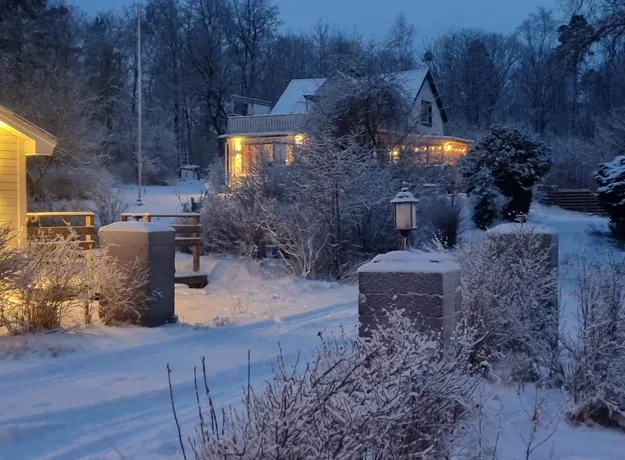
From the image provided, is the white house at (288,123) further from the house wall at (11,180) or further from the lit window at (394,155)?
the house wall at (11,180)

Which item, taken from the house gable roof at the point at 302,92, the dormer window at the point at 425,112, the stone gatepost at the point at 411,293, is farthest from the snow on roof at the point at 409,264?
the house gable roof at the point at 302,92

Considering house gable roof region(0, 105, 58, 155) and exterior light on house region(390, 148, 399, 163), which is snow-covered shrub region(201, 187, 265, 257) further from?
house gable roof region(0, 105, 58, 155)

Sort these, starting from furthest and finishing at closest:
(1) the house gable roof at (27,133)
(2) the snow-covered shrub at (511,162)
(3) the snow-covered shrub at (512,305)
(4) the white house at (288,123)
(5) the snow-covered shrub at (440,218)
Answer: (4) the white house at (288,123)
(2) the snow-covered shrub at (511,162)
(5) the snow-covered shrub at (440,218)
(1) the house gable roof at (27,133)
(3) the snow-covered shrub at (512,305)

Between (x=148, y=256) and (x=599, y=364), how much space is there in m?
5.39

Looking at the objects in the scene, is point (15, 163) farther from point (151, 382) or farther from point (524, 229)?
point (524, 229)

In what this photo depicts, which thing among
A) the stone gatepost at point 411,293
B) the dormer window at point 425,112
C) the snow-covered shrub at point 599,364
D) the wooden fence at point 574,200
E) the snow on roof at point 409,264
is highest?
the dormer window at point 425,112

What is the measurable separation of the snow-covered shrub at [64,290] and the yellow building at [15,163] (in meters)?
4.51

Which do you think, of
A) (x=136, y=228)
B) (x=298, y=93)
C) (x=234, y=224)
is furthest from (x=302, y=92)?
(x=136, y=228)

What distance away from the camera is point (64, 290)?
795 cm

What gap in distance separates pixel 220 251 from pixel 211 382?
1077 centimetres

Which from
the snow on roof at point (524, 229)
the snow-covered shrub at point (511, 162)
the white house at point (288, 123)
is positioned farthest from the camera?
the white house at point (288, 123)

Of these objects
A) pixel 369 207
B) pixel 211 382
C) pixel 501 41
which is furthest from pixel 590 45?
pixel 501 41

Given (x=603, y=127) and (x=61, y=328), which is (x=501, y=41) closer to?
(x=603, y=127)

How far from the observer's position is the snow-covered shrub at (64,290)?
7688mm
